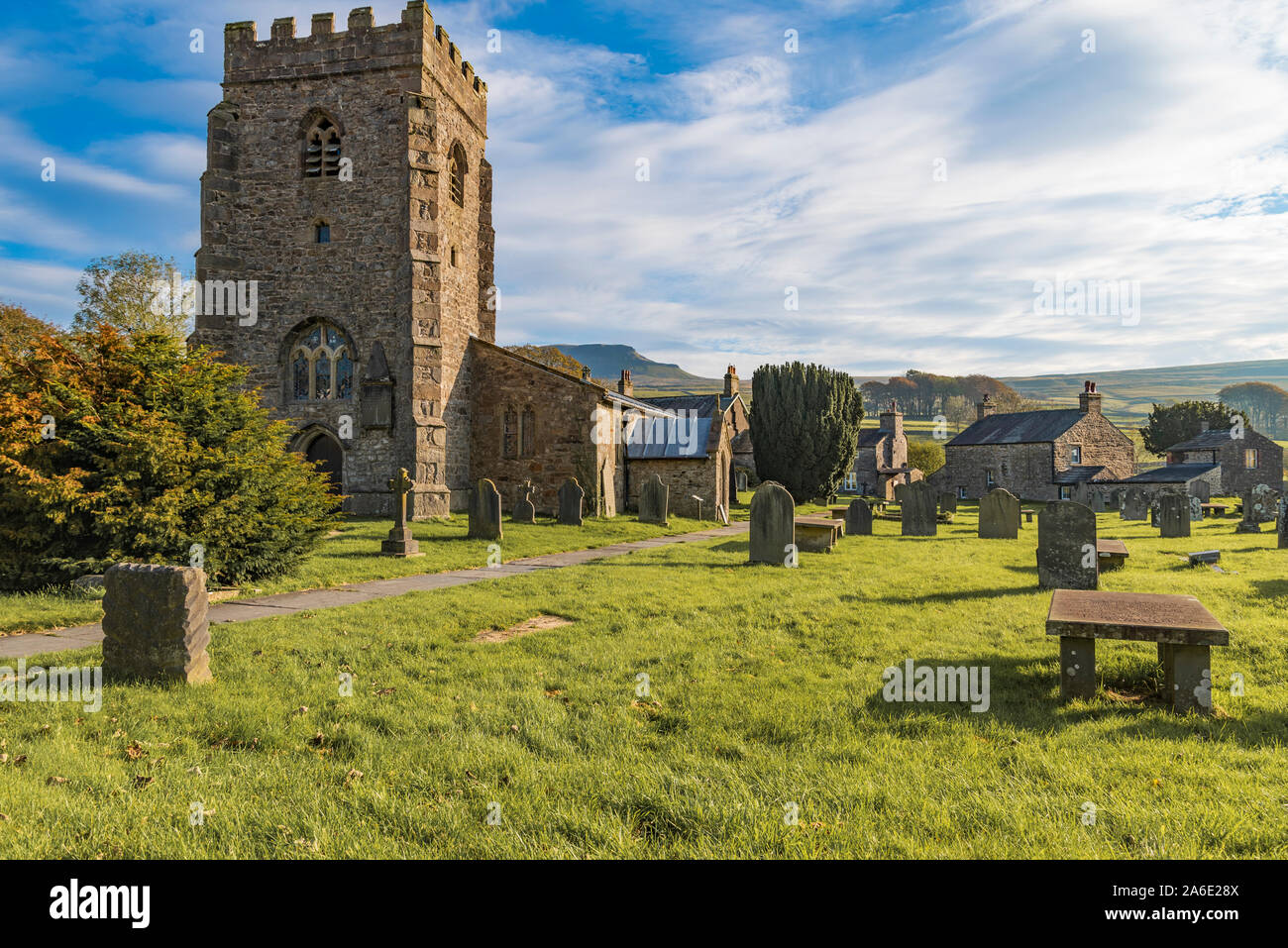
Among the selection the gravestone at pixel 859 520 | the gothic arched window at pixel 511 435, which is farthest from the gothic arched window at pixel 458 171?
the gravestone at pixel 859 520

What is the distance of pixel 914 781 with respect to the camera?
3.46 metres

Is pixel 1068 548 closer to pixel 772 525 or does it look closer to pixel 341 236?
pixel 772 525

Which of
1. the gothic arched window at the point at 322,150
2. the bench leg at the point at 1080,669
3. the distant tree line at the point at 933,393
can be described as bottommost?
the bench leg at the point at 1080,669

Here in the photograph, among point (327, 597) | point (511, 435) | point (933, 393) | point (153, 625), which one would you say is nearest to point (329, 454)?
point (511, 435)

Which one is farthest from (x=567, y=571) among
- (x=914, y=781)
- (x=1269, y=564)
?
(x=1269, y=564)

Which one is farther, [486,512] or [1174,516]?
[1174,516]

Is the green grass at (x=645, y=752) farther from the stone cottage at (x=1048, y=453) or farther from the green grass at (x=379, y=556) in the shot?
the stone cottage at (x=1048, y=453)

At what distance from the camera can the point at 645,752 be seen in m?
3.89

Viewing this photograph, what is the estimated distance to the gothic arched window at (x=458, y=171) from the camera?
2339 centimetres

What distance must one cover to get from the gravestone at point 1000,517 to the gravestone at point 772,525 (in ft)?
26.6

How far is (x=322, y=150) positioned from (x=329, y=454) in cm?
987

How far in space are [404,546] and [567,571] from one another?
3953mm

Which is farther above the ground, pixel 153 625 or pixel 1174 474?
pixel 1174 474

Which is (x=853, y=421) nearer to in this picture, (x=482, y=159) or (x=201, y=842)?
(x=482, y=159)
